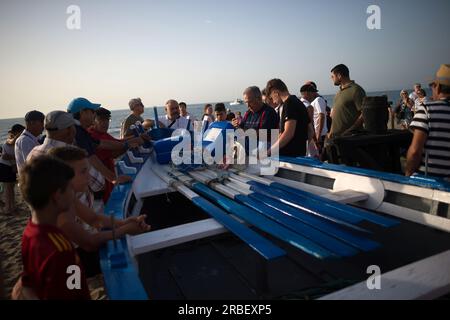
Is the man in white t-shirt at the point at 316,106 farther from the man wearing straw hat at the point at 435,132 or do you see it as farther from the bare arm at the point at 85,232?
the bare arm at the point at 85,232

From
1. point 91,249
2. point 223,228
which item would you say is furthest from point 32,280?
point 223,228

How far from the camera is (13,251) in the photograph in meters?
5.06

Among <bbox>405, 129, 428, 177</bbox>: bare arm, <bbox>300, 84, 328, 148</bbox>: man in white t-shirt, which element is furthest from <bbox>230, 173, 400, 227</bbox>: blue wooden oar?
<bbox>300, 84, 328, 148</bbox>: man in white t-shirt

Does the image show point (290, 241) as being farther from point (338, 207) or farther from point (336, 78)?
point (336, 78)

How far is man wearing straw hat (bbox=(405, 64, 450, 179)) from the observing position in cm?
255

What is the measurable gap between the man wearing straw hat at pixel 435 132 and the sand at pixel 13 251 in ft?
11.5

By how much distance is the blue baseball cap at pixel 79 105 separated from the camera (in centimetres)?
376

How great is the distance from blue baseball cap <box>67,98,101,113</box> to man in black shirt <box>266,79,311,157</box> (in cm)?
246

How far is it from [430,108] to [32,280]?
3067 mm

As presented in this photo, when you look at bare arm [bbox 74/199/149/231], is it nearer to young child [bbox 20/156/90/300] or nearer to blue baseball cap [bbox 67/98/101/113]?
young child [bbox 20/156/90/300]

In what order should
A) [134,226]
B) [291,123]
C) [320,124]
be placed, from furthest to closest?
[320,124] → [291,123] → [134,226]

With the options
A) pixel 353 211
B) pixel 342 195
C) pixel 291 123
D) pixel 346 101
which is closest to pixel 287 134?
pixel 291 123

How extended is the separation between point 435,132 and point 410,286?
5.24ft

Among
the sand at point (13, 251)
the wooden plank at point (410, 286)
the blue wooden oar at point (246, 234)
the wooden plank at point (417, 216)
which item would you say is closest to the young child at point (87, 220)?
the blue wooden oar at point (246, 234)
